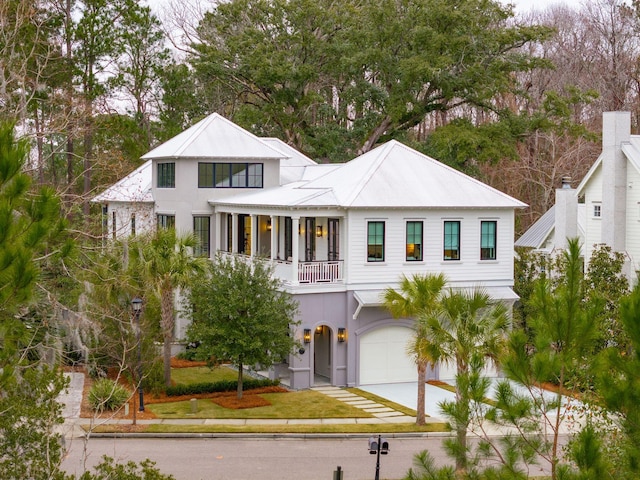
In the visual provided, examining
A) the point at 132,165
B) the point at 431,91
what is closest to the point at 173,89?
the point at 132,165

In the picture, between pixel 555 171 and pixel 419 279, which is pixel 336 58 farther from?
pixel 419 279

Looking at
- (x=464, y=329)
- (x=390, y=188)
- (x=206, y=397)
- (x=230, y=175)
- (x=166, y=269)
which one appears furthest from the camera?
(x=230, y=175)

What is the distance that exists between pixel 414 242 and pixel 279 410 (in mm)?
8351

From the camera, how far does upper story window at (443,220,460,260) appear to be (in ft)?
113

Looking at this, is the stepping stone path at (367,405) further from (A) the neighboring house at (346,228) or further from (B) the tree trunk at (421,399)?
(A) the neighboring house at (346,228)

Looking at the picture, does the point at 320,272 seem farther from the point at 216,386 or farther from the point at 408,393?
the point at 216,386

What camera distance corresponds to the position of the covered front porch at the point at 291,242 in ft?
107

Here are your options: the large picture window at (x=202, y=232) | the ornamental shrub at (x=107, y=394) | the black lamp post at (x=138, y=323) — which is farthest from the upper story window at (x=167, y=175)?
the ornamental shrub at (x=107, y=394)

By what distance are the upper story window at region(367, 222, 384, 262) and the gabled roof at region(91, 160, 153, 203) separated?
33.1 ft

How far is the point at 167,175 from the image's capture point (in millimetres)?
38938

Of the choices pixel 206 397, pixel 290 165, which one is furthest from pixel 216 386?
pixel 290 165

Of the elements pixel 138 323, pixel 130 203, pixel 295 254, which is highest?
pixel 130 203

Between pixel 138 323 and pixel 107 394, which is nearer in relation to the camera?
pixel 107 394

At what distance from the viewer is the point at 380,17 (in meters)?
48.2
